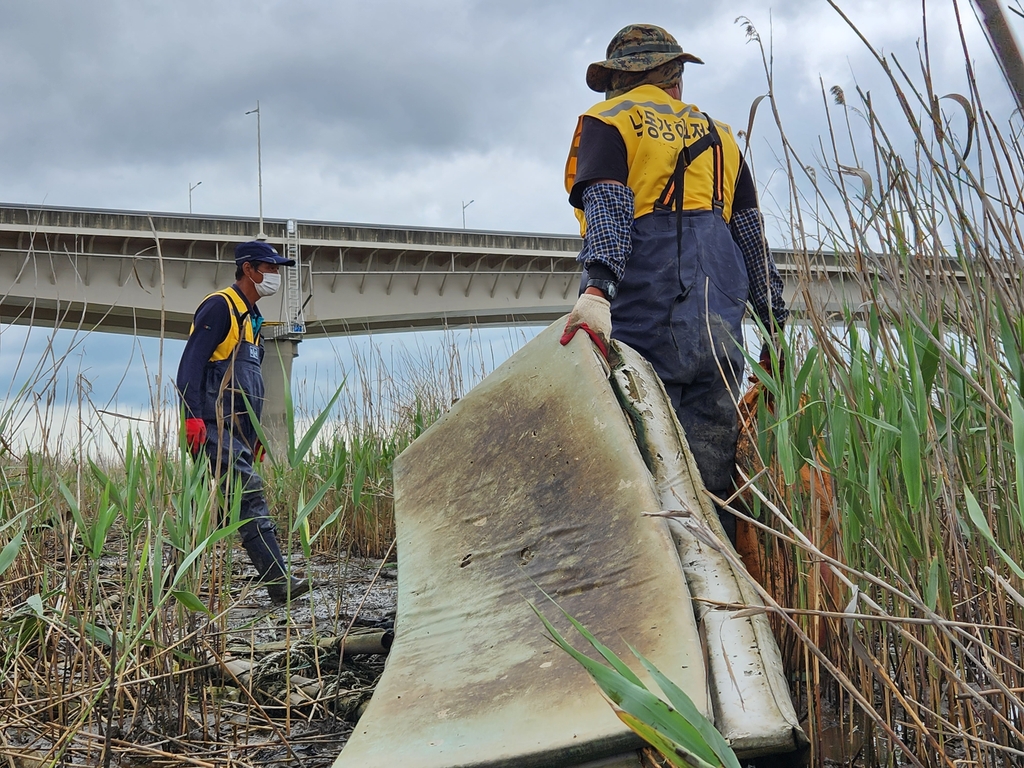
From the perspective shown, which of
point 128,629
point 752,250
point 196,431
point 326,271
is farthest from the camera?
point 326,271

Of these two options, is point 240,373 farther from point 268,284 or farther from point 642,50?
point 642,50

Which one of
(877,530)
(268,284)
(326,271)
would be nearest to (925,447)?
(877,530)

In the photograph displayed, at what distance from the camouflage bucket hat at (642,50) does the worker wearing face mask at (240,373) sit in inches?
66.5

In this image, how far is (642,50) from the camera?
2396 millimetres

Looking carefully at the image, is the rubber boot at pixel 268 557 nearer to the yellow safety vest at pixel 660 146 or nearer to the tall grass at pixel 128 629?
the tall grass at pixel 128 629

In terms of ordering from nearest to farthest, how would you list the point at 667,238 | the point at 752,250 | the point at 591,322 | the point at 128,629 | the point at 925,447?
the point at 925,447 < the point at 128,629 < the point at 591,322 < the point at 667,238 < the point at 752,250

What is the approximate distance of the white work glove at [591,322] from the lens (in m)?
2.00

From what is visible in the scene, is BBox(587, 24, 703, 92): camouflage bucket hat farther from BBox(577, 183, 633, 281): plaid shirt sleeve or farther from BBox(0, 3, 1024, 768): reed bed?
BBox(0, 3, 1024, 768): reed bed

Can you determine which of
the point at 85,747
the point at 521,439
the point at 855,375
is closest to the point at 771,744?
the point at 855,375

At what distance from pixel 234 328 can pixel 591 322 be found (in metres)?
1.85

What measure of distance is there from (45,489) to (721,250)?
1948 mm

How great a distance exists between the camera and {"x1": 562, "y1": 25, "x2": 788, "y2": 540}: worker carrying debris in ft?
7.27

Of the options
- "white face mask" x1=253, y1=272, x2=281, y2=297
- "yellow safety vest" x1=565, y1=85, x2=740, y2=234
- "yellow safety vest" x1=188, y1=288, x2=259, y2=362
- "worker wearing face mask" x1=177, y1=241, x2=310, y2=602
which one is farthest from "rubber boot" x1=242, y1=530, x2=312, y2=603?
"yellow safety vest" x1=565, y1=85, x2=740, y2=234

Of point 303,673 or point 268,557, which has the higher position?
point 268,557
